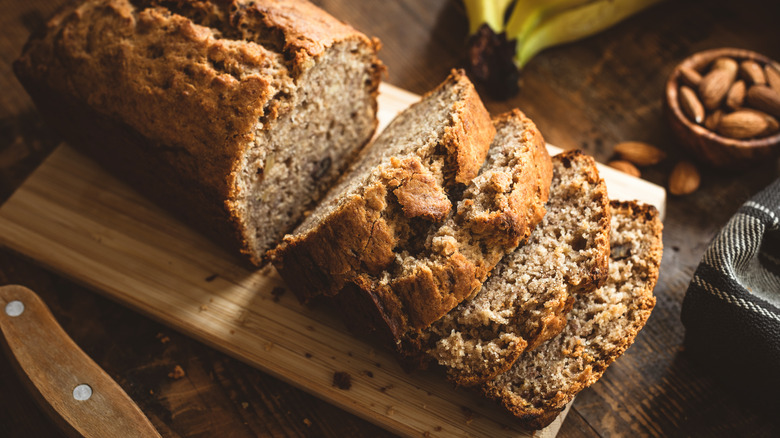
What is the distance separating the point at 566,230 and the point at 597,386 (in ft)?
2.53

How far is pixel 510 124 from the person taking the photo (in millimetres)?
2740

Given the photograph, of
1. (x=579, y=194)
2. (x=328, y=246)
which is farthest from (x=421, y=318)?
(x=579, y=194)

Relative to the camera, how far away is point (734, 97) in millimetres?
3195

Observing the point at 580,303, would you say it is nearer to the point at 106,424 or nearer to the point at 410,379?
the point at 410,379

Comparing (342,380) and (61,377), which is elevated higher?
(342,380)

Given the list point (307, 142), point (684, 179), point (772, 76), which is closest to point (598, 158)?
point (684, 179)

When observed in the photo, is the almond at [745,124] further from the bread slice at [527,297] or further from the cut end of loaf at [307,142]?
the cut end of loaf at [307,142]

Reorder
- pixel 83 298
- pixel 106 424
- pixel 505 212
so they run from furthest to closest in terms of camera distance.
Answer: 1. pixel 83 298
2. pixel 106 424
3. pixel 505 212

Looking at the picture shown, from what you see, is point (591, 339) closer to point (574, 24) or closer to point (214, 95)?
point (214, 95)

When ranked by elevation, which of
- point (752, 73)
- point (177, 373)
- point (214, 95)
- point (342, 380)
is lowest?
point (177, 373)

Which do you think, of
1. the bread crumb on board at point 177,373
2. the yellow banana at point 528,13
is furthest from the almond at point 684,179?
the bread crumb on board at point 177,373

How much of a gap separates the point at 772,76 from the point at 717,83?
1.03ft

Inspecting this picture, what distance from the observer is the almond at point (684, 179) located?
127 inches

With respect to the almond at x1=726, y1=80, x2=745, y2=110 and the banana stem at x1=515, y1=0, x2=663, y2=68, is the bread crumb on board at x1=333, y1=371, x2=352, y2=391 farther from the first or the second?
the almond at x1=726, y1=80, x2=745, y2=110
